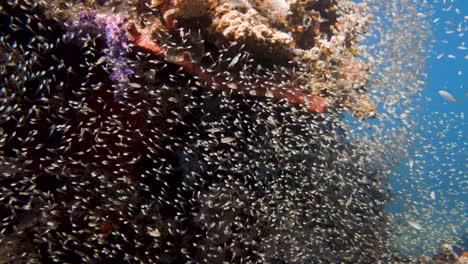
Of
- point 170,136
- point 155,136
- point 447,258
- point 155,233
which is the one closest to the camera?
point 155,233

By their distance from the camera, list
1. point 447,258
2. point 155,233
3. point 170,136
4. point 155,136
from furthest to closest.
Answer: point 447,258
point 170,136
point 155,136
point 155,233

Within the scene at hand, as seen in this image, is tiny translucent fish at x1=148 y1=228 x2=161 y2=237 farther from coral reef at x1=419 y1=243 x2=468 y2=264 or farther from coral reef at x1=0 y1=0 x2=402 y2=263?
coral reef at x1=419 y1=243 x2=468 y2=264

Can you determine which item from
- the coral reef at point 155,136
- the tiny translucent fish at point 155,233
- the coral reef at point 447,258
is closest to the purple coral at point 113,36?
the coral reef at point 155,136

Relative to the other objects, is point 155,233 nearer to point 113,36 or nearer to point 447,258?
point 113,36

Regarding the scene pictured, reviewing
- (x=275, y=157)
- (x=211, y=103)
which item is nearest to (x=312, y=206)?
(x=275, y=157)

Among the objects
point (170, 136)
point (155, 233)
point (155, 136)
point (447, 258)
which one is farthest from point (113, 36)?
point (447, 258)

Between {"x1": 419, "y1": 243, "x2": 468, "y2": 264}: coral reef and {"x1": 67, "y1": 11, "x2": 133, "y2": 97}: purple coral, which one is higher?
{"x1": 67, "y1": 11, "x2": 133, "y2": 97}: purple coral

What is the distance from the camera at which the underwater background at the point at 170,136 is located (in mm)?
5137

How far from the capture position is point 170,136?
18.4 feet

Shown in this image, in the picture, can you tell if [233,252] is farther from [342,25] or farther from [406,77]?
[406,77]

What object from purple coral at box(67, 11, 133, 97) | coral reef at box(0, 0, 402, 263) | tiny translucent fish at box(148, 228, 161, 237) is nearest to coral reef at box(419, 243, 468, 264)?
coral reef at box(0, 0, 402, 263)

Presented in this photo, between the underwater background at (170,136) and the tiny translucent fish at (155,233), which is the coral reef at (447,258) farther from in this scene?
the tiny translucent fish at (155,233)

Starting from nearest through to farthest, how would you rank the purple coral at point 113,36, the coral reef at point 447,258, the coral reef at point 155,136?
the coral reef at point 155,136, the purple coral at point 113,36, the coral reef at point 447,258

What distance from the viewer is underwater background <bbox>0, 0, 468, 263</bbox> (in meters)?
5.14
